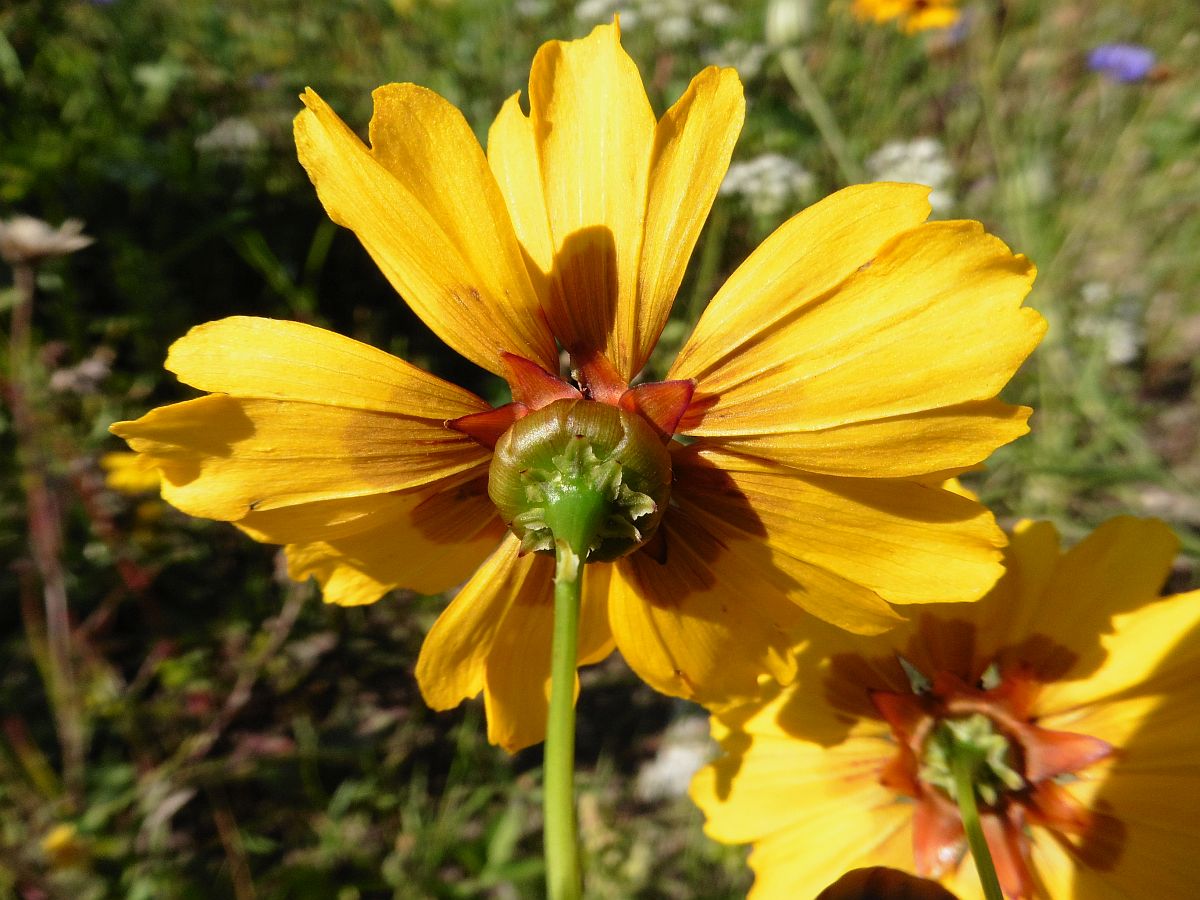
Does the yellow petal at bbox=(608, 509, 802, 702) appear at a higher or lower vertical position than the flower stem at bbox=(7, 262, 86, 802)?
higher

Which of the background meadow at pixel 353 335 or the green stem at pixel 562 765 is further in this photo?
the background meadow at pixel 353 335

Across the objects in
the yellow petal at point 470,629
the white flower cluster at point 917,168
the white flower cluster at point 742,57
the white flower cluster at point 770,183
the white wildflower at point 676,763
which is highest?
the white flower cluster at point 742,57

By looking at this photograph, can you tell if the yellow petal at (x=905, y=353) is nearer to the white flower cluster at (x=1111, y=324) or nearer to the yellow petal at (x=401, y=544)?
the yellow petal at (x=401, y=544)

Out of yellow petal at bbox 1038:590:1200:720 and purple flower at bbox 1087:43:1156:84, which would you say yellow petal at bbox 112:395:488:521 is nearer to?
yellow petal at bbox 1038:590:1200:720

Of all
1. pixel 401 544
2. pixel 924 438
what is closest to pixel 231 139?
pixel 401 544

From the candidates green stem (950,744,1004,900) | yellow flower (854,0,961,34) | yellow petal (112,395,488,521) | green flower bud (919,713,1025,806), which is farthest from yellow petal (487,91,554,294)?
yellow flower (854,0,961,34)

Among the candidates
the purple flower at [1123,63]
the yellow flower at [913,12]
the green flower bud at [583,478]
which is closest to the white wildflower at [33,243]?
the green flower bud at [583,478]
